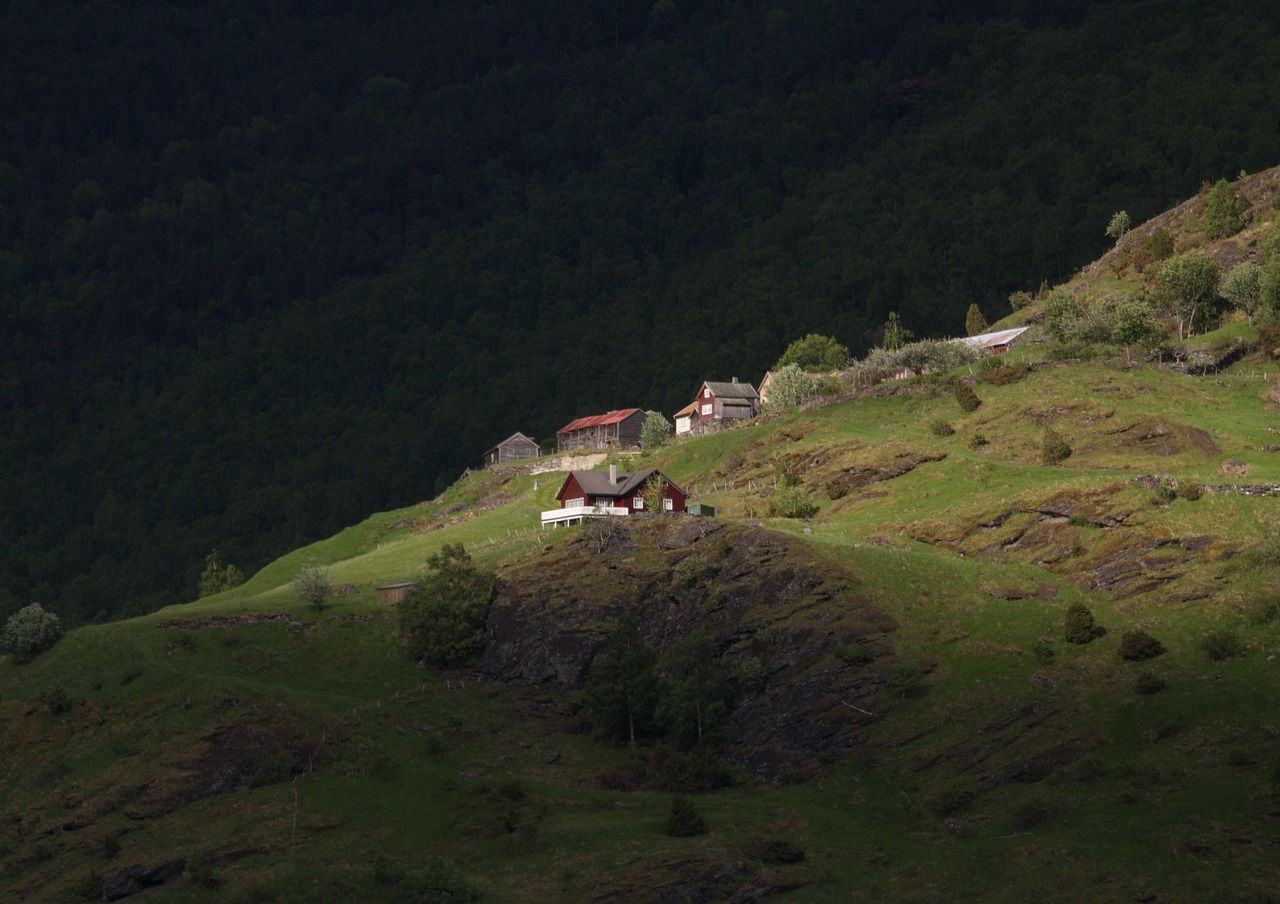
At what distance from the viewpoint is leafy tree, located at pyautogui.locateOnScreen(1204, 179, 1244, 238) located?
170 meters

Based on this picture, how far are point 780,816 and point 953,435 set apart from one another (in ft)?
201

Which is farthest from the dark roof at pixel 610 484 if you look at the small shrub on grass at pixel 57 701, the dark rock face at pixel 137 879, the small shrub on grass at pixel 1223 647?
the small shrub on grass at pixel 1223 647

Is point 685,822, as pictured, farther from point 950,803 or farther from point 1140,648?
point 1140,648

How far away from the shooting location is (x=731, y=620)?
99625mm

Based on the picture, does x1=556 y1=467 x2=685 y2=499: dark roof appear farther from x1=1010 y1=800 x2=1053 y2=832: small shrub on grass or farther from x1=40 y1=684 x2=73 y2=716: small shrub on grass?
x1=1010 y1=800 x2=1053 y2=832: small shrub on grass

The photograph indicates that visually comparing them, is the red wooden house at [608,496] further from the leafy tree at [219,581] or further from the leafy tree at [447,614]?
the leafy tree at [219,581]

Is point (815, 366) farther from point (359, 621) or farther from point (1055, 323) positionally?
point (359, 621)

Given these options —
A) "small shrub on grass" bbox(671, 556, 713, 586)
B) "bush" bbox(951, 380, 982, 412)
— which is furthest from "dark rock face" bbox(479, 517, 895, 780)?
"bush" bbox(951, 380, 982, 412)

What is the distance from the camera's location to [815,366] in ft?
653

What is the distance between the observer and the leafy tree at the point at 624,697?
310 feet

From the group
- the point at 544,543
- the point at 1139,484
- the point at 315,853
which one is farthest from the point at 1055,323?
the point at 315,853

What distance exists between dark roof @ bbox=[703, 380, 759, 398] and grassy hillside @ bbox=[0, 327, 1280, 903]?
52.4 metres

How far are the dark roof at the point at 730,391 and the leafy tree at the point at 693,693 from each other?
83.8m

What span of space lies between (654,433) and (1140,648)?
89199mm
